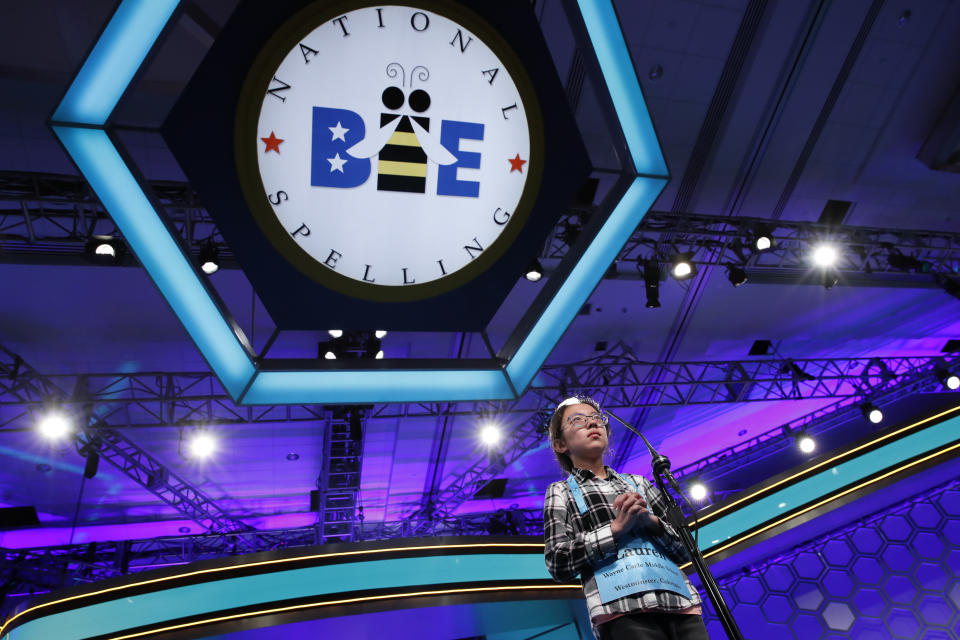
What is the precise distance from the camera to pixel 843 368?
36.3 ft

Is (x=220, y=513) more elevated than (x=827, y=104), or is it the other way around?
(x=827, y=104)

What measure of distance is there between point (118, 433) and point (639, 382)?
25.8 feet

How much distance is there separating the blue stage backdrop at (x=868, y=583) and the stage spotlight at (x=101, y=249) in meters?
6.08

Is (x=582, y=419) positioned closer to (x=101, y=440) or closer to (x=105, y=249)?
(x=105, y=249)

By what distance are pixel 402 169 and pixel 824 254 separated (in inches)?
308

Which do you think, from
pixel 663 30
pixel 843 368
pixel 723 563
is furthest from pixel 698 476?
pixel 723 563

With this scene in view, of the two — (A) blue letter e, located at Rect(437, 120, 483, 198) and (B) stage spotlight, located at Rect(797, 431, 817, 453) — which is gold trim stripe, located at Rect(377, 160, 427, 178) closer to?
(A) blue letter e, located at Rect(437, 120, 483, 198)

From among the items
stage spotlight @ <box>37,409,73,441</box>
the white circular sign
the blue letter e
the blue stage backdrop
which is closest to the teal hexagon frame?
the white circular sign

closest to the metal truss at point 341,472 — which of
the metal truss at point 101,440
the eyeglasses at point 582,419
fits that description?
the metal truss at point 101,440

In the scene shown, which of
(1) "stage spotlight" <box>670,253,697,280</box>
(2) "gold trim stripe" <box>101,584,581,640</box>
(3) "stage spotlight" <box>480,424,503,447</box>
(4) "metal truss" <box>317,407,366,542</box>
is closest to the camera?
(2) "gold trim stripe" <box>101,584,581,640</box>

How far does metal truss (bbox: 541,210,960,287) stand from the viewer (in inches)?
289

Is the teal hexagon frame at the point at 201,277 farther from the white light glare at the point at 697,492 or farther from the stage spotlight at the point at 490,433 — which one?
the white light glare at the point at 697,492

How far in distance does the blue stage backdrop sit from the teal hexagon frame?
217 centimetres

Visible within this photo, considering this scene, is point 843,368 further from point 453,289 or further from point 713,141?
point 453,289
